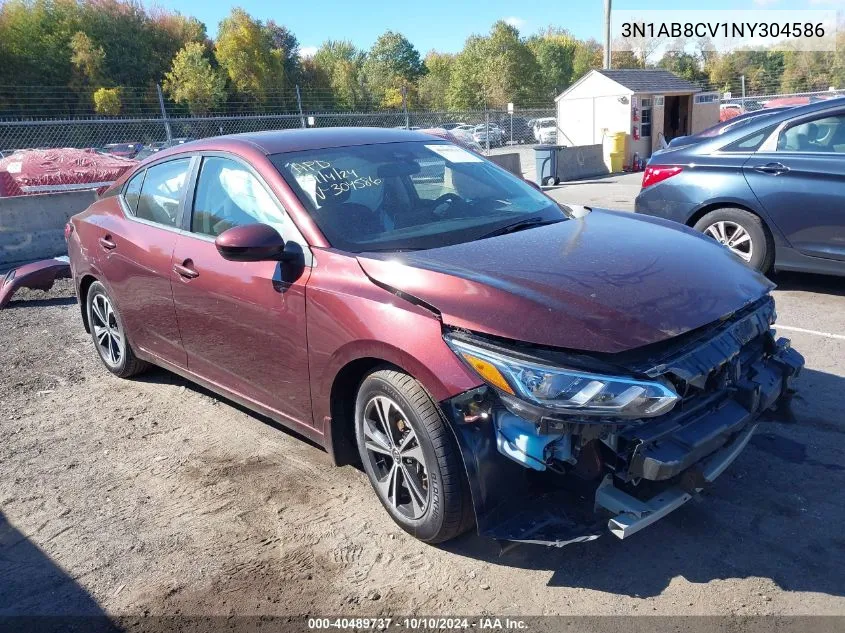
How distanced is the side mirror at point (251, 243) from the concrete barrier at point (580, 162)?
1548cm

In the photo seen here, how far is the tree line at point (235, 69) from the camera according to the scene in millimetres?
34000

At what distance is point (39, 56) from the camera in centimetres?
4156

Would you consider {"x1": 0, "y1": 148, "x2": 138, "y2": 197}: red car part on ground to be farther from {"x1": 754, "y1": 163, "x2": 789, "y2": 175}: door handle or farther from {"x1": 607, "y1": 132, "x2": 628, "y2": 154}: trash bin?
{"x1": 607, "y1": 132, "x2": 628, "y2": 154}: trash bin

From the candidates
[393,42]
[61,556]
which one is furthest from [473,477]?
[393,42]

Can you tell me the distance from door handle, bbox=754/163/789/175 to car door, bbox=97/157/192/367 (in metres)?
4.74

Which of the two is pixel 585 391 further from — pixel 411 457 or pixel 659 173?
pixel 659 173

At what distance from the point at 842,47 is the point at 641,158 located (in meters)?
41.9

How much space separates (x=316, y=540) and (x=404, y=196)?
A: 5.81 feet

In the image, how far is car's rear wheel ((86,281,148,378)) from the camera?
5.05 metres

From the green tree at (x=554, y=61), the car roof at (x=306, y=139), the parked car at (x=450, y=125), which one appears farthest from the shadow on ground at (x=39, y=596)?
the green tree at (x=554, y=61)

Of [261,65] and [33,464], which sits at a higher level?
[261,65]

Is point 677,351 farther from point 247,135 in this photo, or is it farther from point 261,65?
point 261,65

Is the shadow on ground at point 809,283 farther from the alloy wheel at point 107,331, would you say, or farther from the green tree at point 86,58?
the green tree at point 86,58

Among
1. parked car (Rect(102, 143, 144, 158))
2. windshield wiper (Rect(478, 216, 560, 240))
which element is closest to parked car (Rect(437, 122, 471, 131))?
parked car (Rect(102, 143, 144, 158))
